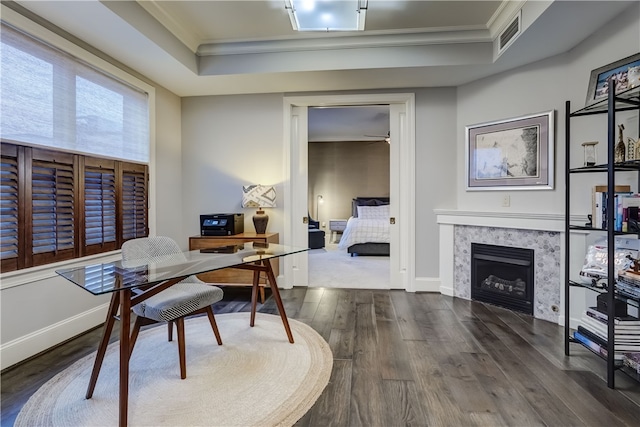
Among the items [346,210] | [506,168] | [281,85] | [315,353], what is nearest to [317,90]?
[281,85]

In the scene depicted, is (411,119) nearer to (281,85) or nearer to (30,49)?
(281,85)

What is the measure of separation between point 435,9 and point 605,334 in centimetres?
272

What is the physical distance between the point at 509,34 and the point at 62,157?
3.81 m

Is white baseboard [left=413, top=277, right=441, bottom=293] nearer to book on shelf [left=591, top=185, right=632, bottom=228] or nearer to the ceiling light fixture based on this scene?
book on shelf [left=591, top=185, right=632, bottom=228]

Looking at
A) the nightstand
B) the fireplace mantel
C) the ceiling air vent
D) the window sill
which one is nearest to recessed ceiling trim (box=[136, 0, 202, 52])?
the window sill

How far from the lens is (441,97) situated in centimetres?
361

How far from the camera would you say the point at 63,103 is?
242 centimetres

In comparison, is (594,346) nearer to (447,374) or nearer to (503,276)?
(447,374)

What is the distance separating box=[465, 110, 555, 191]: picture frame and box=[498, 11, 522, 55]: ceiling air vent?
723mm

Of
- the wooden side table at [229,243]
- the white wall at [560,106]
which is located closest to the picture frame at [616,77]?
the white wall at [560,106]

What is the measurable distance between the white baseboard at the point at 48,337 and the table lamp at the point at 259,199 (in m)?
1.67

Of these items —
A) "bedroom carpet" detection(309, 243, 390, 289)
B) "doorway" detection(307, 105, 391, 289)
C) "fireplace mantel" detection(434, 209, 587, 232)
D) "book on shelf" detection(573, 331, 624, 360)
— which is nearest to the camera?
"book on shelf" detection(573, 331, 624, 360)

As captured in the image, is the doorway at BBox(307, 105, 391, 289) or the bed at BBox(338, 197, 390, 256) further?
the doorway at BBox(307, 105, 391, 289)

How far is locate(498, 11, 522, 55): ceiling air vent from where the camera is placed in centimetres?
245
